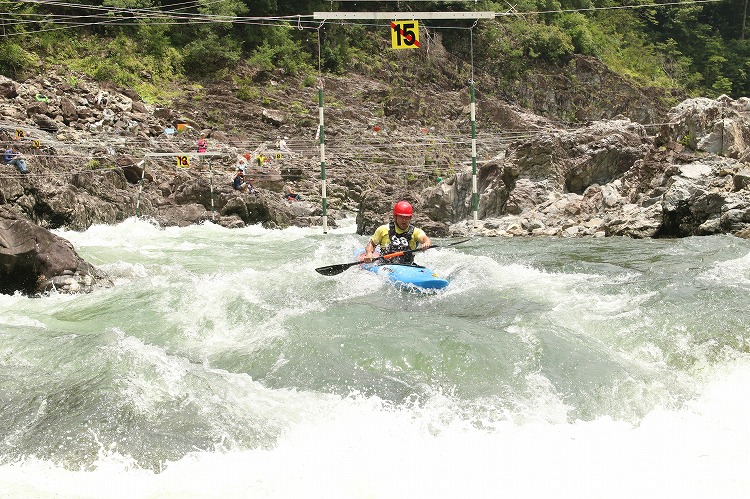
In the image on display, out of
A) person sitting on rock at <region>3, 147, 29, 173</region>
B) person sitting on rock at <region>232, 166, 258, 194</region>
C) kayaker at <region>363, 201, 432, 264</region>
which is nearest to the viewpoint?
kayaker at <region>363, 201, 432, 264</region>

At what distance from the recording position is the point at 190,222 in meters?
14.3

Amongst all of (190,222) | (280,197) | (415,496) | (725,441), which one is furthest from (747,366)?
(280,197)

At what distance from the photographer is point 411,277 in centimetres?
659

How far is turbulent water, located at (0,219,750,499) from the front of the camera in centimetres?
277

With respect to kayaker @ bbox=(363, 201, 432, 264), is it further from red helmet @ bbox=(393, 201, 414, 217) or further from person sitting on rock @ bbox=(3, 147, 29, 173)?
person sitting on rock @ bbox=(3, 147, 29, 173)

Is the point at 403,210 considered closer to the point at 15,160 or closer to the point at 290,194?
the point at 15,160

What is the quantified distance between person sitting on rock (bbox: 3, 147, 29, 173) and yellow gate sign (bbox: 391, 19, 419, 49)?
6787 mm

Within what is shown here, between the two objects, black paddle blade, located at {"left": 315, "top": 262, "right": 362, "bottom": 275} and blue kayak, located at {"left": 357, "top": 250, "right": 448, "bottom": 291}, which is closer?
blue kayak, located at {"left": 357, "top": 250, "right": 448, "bottom": 291}

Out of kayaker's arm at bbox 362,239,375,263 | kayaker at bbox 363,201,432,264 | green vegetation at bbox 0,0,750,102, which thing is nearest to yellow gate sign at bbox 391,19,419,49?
green vegetation at bbox 0,0,750,102

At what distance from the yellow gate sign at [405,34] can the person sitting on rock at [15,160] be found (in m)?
6.79

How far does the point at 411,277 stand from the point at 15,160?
29.2 feet

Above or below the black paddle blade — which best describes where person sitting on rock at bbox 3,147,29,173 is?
above

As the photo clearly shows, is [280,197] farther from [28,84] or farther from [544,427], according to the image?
[544,427]

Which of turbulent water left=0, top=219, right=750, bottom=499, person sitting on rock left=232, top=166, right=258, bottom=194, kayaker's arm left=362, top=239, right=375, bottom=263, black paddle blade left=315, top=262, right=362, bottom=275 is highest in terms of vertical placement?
turbulent water left=0, top=219, right=750, bottom=499
